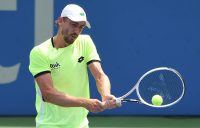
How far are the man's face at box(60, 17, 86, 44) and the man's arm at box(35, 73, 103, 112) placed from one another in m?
0.30

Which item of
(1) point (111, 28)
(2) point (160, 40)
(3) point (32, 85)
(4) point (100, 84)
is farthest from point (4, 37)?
(4) point (100, 84)

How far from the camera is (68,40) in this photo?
4160mm

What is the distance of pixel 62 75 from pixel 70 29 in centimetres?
35

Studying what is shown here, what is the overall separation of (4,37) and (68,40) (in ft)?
14.4

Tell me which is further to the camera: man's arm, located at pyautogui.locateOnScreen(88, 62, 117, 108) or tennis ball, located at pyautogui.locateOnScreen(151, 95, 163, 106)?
tennis ball, located at pyautogui.locateOnScreen(151, 95, 163, 106)

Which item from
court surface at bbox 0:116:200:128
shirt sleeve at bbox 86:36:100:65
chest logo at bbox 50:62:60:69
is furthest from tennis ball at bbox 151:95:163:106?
court surface at bbox 0:116:200:128

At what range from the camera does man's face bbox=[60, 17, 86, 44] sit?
161 inches

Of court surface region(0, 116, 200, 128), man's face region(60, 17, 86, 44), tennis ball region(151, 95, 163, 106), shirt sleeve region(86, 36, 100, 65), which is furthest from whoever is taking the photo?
court surface region(0, 116, 200, 128)

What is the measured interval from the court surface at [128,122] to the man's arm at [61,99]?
12.4ft

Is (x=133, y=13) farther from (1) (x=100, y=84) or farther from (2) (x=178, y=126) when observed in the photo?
(1) (x=100, y=84)

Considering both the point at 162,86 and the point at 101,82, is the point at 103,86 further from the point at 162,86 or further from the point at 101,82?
the point at 162,86

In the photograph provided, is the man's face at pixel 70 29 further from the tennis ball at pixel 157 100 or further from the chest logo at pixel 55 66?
the tennis ball at pixel 157 100

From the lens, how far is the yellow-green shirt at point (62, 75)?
422 centimetres

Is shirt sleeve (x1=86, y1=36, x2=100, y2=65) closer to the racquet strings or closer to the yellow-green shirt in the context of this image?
the yellow-green shirt
